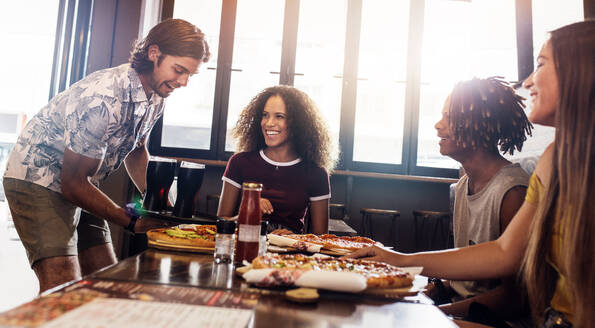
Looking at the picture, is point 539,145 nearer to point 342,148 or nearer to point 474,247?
point 474,247

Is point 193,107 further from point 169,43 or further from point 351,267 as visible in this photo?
point 351,267

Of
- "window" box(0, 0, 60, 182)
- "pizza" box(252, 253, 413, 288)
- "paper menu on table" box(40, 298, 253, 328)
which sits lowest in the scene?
"paper menu on table" box(40, 298, 253, 328)

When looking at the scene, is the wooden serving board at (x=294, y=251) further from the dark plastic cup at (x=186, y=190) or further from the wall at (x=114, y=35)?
the wall at (x=114, y=35)

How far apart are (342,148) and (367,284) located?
4.12 metres

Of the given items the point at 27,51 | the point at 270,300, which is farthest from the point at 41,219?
the point at 27,51

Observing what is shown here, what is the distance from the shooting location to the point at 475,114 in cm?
168

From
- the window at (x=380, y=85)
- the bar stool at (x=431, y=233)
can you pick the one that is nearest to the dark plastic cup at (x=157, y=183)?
the window at (x=380, y=85)

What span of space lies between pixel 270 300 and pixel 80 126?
1.13 m

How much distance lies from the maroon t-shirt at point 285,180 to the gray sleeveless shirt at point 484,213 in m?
0.79

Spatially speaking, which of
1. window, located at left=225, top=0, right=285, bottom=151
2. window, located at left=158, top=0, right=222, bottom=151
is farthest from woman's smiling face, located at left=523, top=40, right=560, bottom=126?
window, located at left=158, top=0, right=222, bottom=151

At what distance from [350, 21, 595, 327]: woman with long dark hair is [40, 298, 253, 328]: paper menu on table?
2.22 feet

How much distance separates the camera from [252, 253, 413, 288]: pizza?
958mm

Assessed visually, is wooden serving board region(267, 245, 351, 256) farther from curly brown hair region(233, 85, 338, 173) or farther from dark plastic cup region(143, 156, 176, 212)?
curly brown hair region(233, 85, 338, 173)

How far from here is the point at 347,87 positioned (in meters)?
5.02
